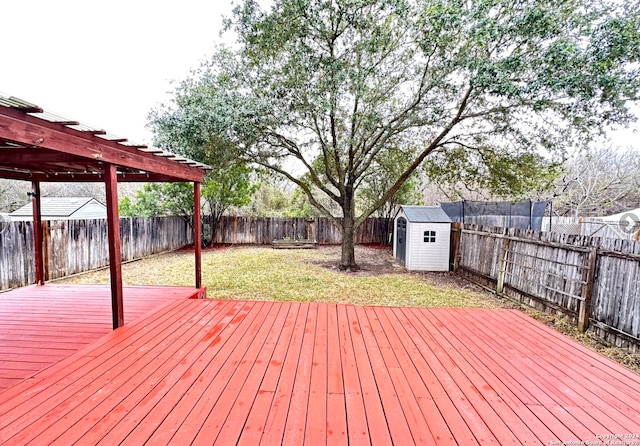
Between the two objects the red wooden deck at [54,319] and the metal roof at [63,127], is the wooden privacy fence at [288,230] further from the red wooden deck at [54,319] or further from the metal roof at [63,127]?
the metal roof at [63,127]

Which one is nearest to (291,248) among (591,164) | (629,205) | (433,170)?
(433,170)

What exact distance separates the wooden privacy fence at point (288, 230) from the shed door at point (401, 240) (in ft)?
12.5

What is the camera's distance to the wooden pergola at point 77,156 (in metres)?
1.79

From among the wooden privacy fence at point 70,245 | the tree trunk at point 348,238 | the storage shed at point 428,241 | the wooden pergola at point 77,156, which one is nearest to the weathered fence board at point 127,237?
the wooden privacy fence at point 70,245

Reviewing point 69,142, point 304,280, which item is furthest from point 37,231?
point 304,280

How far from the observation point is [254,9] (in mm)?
5723

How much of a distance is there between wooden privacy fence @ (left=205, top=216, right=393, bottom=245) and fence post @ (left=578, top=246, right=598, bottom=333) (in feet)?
29.8

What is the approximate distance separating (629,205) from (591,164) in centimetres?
287

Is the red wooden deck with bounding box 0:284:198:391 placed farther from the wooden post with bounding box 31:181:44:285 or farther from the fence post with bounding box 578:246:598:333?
the fence post with bounding box 578:246:598:333

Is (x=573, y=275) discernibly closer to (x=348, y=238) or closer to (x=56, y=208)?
(x=348, y=238)

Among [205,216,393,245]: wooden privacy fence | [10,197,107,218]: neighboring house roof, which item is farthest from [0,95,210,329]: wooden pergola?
[10,197,107,218]: neighboring house roof

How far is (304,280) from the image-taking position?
669cm

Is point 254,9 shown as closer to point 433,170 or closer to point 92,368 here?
point 433,170

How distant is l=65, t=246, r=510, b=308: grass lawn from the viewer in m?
5.41
